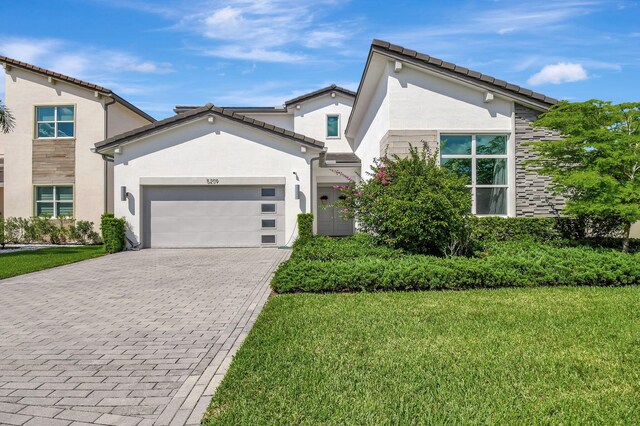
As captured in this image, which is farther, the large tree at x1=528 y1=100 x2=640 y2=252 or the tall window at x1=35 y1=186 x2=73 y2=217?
the tall window at x1=35 y1=186 x2=73 y2=217

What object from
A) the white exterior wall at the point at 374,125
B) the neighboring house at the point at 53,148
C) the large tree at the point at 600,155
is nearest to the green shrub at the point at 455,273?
the large tree at the point at 600,155

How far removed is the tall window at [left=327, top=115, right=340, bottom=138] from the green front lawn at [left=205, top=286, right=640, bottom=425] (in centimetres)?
1806

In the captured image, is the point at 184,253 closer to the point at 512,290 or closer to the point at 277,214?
the point at 277,214

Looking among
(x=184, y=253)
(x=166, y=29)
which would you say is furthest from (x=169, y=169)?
(x=166, y=29)

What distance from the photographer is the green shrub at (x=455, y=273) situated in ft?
24.7

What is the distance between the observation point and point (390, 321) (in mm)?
5465

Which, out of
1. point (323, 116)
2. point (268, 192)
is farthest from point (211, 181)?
point (323, 116)

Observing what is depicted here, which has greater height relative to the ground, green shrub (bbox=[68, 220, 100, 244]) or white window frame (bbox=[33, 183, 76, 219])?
Answer: white window frame (bbox=[33, 183, 76, 219])

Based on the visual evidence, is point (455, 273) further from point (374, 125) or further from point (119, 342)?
point (374, 125)

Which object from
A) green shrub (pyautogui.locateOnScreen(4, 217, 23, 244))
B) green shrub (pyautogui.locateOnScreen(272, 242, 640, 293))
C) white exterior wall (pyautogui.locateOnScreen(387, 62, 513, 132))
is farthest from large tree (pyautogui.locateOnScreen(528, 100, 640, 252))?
green shrub (pyautogui.locateOnScreen(4, 217, 23, 244))

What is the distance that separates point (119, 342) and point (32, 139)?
1804 centimetres

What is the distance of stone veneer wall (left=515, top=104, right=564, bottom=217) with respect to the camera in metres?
12.9

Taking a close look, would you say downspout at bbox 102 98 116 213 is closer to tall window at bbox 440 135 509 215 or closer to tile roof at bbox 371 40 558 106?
tile roof at bbox 371 40 558 106

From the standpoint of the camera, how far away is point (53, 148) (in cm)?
1867
